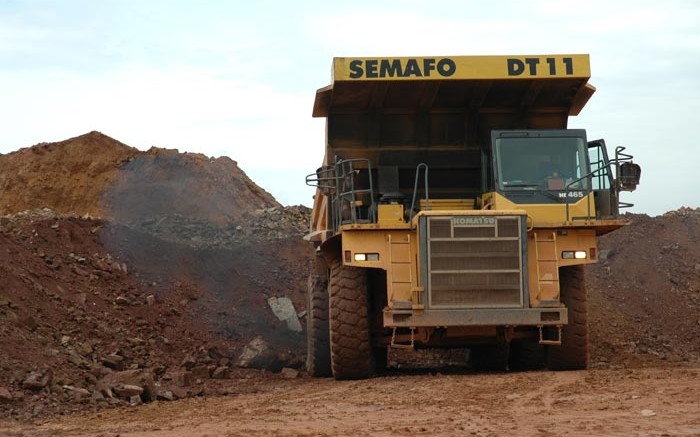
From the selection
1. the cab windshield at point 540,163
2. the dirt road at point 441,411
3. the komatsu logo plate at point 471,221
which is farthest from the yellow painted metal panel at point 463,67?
the dirt road at point 441,411

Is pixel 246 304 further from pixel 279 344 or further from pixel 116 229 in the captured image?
pixel 116 229

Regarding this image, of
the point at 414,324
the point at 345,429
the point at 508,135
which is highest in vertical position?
the point at 508,135

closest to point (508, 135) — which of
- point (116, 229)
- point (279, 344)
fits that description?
point (279, 344)

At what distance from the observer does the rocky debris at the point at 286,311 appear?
65.1 ft

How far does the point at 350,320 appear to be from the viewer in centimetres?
1291

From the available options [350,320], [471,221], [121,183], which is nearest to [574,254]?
[471,221]

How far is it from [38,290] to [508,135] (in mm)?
7115

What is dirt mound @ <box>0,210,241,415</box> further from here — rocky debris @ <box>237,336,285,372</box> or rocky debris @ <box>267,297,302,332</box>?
rocky debris @ <box>267,297,302,332</box>

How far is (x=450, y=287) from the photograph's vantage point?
12.5m

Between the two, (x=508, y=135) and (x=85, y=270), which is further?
(x=85, y=270)

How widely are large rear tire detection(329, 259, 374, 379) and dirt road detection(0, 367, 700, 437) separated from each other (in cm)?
38

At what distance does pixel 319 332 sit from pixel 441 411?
587cm

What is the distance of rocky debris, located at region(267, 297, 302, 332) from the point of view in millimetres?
19828

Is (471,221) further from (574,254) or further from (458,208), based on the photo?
(458,208)
